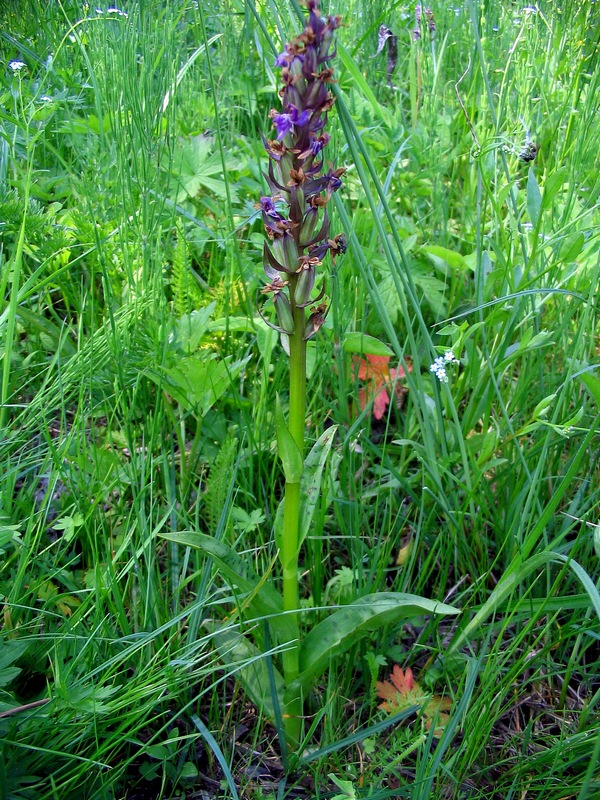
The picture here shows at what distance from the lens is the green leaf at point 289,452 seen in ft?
3.44

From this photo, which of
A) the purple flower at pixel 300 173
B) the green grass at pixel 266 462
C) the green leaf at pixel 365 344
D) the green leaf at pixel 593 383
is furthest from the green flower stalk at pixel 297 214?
the green leaf at pixel 593 383

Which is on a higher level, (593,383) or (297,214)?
(297,214)

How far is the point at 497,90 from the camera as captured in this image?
2.50 meters

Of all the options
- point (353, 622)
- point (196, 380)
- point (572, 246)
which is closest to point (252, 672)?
point (353, 622)

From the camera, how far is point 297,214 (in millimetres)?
1007

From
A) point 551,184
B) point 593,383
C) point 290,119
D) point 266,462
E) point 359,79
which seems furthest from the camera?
point 359,79

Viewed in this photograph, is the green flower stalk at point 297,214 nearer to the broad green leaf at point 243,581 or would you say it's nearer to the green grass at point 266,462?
the broad green leaf at point 243,581

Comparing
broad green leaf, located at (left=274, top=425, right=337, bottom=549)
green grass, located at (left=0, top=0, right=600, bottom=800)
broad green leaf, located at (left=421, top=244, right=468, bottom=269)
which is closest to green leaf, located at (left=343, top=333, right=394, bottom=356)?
green grass, located at (left=0, top=0, right=600, bottom=800)

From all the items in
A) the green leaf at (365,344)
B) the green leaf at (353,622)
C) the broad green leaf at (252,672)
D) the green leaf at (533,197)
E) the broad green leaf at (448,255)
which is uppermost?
the green leaf at (533,197)

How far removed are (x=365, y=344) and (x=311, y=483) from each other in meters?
0.51

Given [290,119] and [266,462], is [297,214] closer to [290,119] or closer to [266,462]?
[290,119]

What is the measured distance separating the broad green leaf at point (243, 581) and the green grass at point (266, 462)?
76 millimetres

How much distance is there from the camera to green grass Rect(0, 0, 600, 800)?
3.71 ft

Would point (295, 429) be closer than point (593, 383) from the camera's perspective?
Yes
